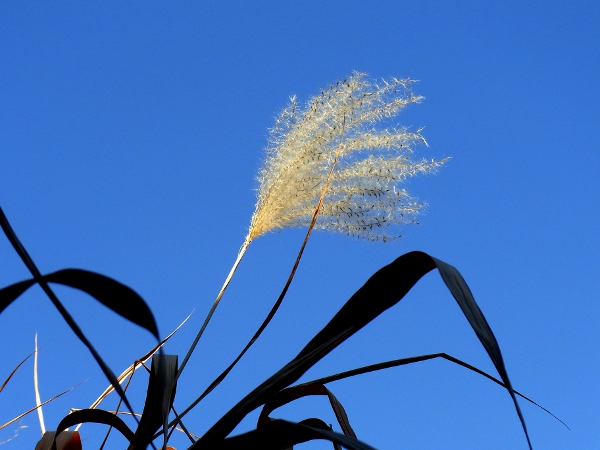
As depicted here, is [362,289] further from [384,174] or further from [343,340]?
[384,174]

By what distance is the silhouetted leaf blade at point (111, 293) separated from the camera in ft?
1.47

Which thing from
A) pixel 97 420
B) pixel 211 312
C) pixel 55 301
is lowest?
pixel 55 301

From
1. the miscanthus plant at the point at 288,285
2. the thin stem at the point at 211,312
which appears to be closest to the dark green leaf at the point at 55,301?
the miscanthus plant at the point at 288,285

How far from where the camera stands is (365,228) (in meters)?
1.47

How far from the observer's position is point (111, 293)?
471 millimetres

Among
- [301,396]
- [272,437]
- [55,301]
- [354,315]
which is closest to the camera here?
[55,301]

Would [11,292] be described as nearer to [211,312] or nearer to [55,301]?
[55,301]

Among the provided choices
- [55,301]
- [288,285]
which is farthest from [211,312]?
[55,301]

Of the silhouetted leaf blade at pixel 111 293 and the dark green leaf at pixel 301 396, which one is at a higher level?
the dark green leaf at pixel 301 396

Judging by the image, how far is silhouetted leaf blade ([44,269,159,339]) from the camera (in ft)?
1.47

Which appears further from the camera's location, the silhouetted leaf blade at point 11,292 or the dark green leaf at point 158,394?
the dark green leaf at point 158,394

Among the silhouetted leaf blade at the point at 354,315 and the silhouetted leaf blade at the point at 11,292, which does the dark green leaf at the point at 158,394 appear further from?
the silhouetted leaf blade at the point at 11,292

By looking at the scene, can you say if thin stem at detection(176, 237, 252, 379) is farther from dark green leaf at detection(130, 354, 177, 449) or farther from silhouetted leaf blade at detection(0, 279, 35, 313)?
silhouetted leaf blade at detection(0, 279, 35, 313)

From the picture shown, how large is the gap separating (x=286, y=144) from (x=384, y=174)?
212mm
